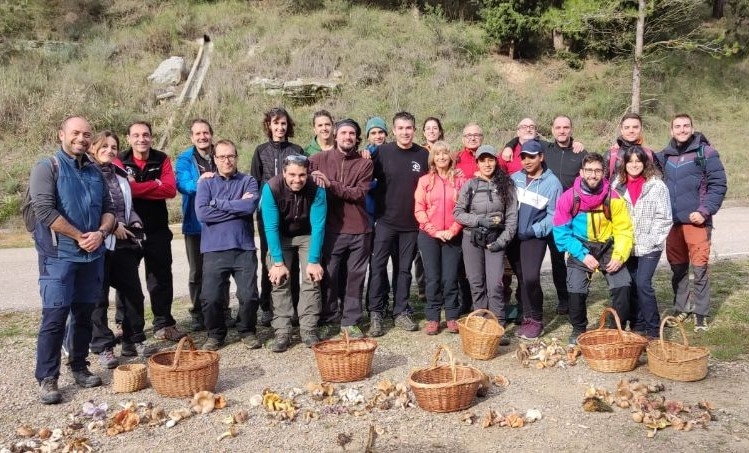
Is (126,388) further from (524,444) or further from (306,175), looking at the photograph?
(524,444)

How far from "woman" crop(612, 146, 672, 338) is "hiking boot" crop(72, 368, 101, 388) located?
15.5 ft

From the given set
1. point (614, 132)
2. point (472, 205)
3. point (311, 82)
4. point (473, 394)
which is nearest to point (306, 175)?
point (472, 205)

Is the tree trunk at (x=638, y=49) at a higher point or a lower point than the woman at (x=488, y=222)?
higher

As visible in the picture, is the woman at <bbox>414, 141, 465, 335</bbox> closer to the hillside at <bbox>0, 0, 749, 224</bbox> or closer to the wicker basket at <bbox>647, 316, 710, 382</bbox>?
the wicker basket at <bbox>647, 316, 710, 382</bbox>

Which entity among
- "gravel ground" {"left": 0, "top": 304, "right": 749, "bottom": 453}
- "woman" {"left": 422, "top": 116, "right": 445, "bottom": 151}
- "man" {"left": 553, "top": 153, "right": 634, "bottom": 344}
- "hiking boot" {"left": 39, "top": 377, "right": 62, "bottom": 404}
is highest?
"woman" {"left": 422, "top": 116, "right": 445, "bottom": 151}

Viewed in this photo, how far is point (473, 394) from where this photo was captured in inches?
180

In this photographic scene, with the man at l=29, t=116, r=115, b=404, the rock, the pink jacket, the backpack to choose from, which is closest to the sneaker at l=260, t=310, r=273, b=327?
the pink jacket

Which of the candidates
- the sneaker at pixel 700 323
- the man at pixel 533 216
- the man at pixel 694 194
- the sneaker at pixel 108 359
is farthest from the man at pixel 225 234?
the sneaker at pixel 700 323

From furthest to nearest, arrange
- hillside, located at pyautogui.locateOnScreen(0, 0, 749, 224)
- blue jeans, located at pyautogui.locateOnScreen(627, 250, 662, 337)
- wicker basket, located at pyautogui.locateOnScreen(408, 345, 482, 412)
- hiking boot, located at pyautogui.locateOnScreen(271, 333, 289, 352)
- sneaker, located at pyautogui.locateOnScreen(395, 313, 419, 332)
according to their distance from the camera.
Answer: hillside, located at pyautogui.locateOnScreen(0, 0, 749, 224)
sneaker, located at pyautogui.locateOnScreen(395, 313, 419, 332)
hiking boot, located at pyautogui.locateOnScreen(271, 333, 289, 352)
blue jeans, located at pyautogui.locateOnScreen(627, 250, 662, 337)
wicker basket, located at pyautogui.locateOnScreen(408, 345, 482, 412)

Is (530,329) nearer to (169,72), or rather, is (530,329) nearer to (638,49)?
(638,49)

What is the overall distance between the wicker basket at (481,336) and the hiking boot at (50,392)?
3325 mm

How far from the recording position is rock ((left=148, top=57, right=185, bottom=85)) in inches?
805

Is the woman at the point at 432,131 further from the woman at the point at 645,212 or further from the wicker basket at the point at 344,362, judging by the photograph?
the wicker basket at the point at 344,362

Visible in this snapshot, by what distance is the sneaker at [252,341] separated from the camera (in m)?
6.03
